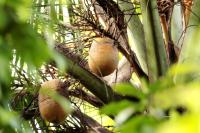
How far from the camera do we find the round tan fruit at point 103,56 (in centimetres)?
206

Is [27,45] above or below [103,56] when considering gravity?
above

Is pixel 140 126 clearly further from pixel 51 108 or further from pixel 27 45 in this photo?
pixel 51 108

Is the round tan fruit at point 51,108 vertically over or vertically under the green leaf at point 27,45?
under

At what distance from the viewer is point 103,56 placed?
206 cm

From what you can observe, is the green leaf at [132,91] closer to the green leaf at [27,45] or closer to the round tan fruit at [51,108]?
the green leaf at [27,45]

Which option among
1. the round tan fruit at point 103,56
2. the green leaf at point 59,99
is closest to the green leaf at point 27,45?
the green leaf at point 59,99

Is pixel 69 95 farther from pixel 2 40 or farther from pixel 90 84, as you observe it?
pixel 2 40

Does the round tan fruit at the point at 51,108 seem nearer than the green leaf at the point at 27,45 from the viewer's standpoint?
No

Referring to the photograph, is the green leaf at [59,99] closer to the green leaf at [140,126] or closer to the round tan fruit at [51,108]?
the green leaf at [140,126]

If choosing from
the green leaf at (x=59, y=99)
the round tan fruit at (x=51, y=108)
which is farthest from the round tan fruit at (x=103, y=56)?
the green leaf at (x=59, y=99)

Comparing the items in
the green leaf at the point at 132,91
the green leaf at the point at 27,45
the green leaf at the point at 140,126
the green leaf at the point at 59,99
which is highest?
the green leaf at the point at 27,45

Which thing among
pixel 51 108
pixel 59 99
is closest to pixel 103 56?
pixel 51 108

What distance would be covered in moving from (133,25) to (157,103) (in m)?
1.79

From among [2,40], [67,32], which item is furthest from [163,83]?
[67,32]
